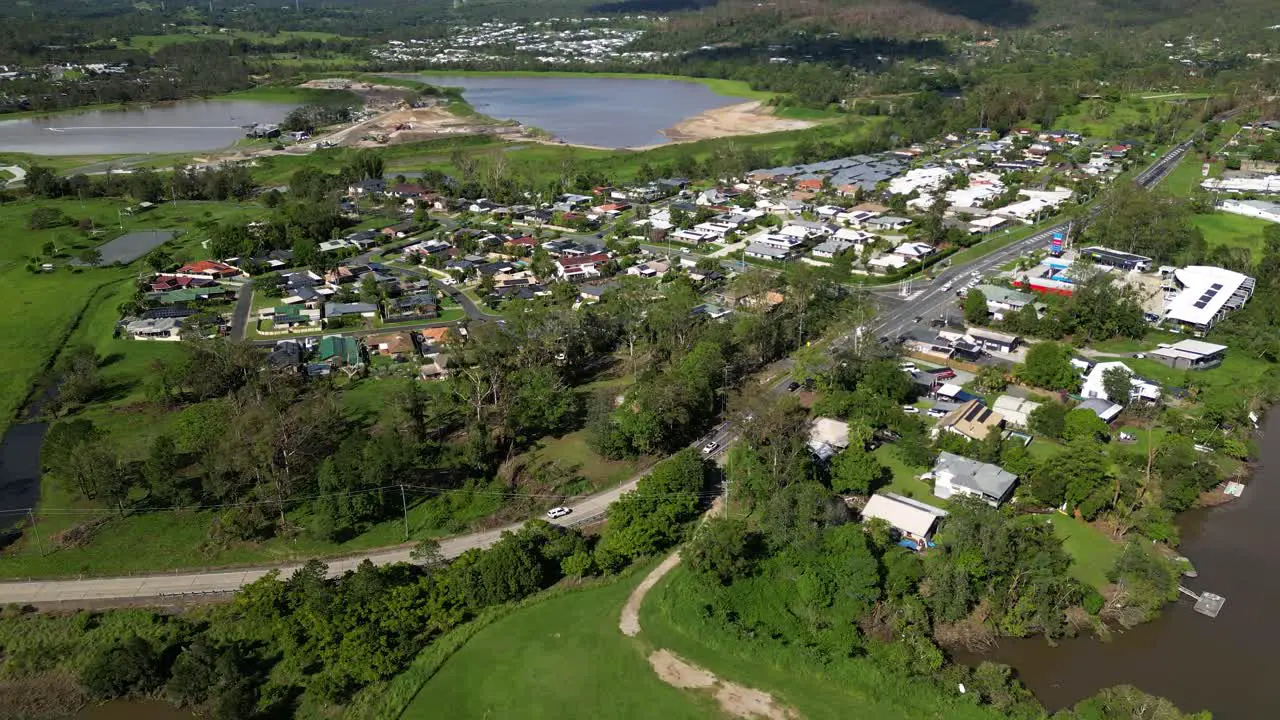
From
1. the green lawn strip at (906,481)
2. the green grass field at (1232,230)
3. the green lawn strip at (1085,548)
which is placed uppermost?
the green grass field at (1232,230)

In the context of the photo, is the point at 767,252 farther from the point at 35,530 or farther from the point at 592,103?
the point at 592,103

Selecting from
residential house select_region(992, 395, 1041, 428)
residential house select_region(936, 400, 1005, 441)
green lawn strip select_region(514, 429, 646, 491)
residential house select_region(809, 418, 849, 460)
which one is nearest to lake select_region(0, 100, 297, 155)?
green lawn strip select_region(514, 429, 646, 491)

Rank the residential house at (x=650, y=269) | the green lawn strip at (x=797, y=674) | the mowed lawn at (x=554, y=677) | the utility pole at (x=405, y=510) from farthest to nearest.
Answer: the residential house at (x=650, y=269), the utility pole at (x=405, y=510), the mowed lawn at (x=554, y=677), the green lawn strip at (x=797, y=674)

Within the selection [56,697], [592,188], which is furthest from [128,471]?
[592,188]

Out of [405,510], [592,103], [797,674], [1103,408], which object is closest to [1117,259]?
[1103,408]

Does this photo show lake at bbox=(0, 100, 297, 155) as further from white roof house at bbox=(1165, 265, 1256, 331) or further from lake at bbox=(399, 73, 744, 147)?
white roof house at bbox=(1165, 265, 1256, 331)

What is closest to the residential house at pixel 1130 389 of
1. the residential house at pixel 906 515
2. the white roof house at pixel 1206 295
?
the white roof house at pixel 1206 295

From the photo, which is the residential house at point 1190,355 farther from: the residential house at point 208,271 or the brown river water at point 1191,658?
the residential house at point 208,271
